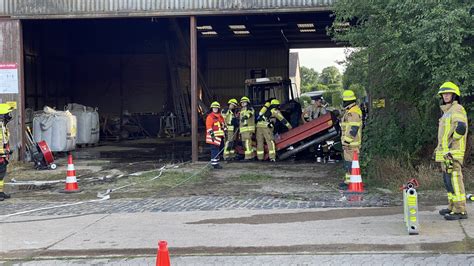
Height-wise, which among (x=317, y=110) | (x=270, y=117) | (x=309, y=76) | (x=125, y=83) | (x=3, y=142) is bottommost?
(x=3, y=142)

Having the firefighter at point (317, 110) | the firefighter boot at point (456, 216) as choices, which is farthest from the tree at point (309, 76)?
the firefighter boot at point (456, 216)

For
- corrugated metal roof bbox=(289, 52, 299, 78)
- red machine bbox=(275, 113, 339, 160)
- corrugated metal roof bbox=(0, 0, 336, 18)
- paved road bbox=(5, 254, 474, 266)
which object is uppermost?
corrugated metal roof bbox=(289, 52, 299, 78)

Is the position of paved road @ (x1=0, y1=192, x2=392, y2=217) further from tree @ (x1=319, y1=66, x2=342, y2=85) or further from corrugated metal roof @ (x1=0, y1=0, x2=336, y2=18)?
tree @ (x1=319, y1=66, x2=342, y2=85)

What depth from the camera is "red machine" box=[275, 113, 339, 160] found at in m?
14.6

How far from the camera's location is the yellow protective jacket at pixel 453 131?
24.8 feet

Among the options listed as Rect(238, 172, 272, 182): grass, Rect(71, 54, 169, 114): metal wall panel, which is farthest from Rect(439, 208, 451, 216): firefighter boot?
Rect(71, 54, 169, 114): metal wall panel

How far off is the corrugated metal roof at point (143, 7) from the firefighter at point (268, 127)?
2586mm

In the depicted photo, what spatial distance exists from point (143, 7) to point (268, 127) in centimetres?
460

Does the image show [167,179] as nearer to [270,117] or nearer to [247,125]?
[247,125]

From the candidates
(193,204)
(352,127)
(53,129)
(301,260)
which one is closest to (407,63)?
(352,127)

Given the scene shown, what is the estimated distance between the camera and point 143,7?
15000mm

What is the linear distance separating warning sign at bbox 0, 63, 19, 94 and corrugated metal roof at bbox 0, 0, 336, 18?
1.42m

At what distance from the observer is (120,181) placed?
12633mm

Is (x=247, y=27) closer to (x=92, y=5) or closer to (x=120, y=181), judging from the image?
(x=92, y=5)
